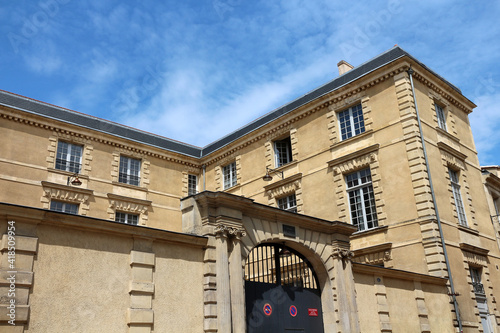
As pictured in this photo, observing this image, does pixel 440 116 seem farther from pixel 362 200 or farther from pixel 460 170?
pixel 362 200

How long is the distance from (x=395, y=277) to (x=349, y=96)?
28.0 feet

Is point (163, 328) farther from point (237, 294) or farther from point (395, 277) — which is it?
point (395, 277)

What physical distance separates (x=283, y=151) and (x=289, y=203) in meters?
2.80

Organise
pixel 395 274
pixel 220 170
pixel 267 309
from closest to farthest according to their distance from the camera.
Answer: pixel 267 309 → pixel 395 274 → pixel 220 170

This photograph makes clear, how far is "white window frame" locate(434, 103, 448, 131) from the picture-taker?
64.8 feet

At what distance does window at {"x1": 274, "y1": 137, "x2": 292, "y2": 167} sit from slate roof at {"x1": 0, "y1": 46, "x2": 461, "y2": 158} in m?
1.23

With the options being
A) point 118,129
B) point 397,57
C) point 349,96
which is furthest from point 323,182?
point 118,129

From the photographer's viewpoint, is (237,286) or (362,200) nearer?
(237,286)

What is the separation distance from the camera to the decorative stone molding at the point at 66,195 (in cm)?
2006

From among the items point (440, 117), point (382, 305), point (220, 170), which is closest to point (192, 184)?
point (220, 170)

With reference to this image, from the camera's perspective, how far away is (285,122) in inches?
870

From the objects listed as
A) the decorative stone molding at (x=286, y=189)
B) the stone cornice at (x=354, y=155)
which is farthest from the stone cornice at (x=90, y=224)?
the decorative stone molding at (x=286, y=189)

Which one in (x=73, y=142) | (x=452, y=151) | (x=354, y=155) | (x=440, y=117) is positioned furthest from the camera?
(x=73, y=142)

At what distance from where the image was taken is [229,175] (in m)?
24.8
